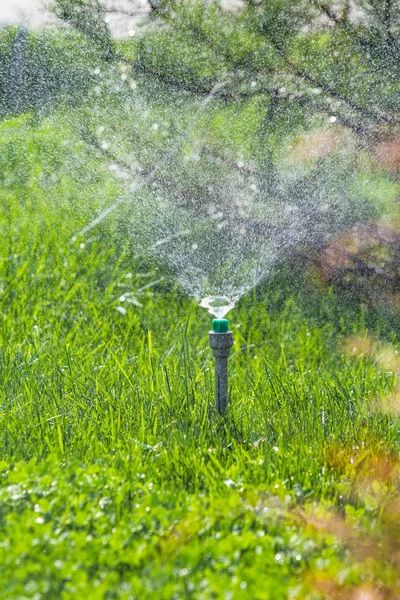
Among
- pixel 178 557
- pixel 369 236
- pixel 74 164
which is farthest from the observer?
pixel 74 164

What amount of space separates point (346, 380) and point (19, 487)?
176 centimetres

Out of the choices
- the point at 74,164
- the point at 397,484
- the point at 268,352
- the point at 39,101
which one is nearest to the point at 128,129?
the point at 74,164

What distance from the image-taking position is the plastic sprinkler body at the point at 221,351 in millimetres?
2953

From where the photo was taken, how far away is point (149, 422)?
307 centimetres

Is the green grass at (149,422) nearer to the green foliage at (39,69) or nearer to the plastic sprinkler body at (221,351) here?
the plastic sprinkler body at (221,351)

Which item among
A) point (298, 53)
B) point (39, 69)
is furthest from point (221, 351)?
point (39, 69)

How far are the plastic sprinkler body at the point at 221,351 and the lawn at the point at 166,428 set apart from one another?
74 mm

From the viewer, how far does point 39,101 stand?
6273mm

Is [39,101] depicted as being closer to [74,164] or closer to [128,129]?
[74,164]

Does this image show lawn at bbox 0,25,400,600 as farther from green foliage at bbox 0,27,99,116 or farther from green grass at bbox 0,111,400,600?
green foliage at bbox 0,27,99,116

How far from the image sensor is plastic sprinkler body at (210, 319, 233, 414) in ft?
9.69

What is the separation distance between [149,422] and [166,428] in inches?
3.2

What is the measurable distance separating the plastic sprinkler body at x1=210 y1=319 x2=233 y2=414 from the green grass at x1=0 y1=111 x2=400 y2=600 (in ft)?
0.25

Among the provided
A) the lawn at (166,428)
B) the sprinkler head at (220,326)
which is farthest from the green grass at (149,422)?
the sprinkler head at (220,326)
